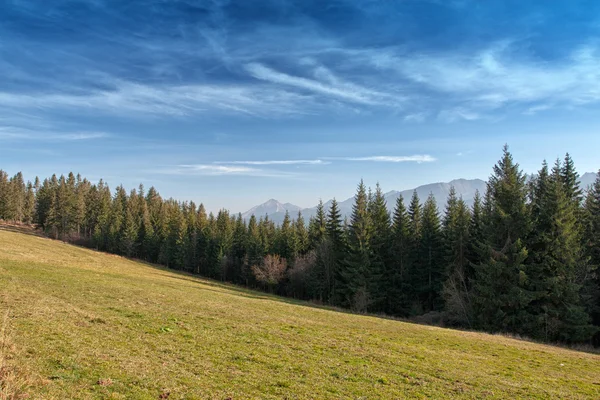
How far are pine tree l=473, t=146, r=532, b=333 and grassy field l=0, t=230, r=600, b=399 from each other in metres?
15.1

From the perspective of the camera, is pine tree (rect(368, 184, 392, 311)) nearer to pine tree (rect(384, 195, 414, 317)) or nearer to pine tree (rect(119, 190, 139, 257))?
pine tree (rect(384, 195, 414, 317))

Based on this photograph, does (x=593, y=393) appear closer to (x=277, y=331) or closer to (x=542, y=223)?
(x=277, y=331)

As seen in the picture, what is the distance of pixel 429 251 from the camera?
56.8 m

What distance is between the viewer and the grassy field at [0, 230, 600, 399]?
9750 mm

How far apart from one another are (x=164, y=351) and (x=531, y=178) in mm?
51143

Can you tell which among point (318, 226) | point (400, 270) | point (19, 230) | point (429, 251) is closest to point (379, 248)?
point (400, 270)

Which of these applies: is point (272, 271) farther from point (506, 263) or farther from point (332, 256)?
point (506, 263)

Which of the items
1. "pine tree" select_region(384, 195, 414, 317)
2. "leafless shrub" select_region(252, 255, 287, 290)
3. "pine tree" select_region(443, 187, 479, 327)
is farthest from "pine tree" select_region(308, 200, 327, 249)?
"pine tree" select_region(443, 187, 479, 327)

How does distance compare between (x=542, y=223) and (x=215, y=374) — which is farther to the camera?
(x=542, y=223)

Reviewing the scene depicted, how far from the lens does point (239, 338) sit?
16.7 metres

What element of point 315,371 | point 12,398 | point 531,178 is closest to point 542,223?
point 531,178

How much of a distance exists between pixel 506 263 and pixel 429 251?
61.6 feet

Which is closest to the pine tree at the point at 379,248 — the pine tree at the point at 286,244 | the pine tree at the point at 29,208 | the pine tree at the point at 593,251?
the pine tree at the point at 286,244

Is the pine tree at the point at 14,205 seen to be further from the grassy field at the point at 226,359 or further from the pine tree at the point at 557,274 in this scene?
the pine tree at the point at 557,274
